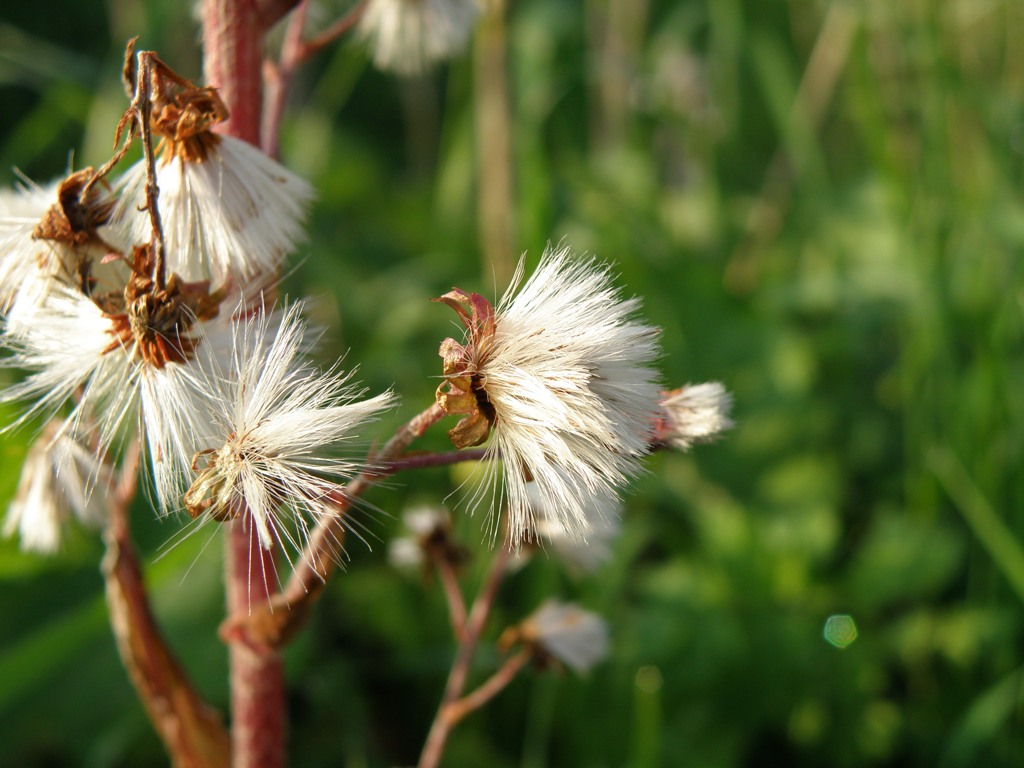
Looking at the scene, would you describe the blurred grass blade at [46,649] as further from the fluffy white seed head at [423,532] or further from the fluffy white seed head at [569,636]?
the fluffy white seed head at [569,636]

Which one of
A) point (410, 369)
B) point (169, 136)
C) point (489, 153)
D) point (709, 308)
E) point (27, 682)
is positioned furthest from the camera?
point (489, 153)

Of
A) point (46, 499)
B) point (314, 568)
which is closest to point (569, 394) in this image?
point (314, 568)

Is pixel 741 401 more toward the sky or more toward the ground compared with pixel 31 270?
more toward the ground

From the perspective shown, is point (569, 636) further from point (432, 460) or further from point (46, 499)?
point (46, 499)

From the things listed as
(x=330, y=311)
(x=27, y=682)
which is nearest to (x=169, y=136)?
(x=27, y=682)

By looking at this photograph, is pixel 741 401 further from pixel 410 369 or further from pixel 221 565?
pixel 221 565

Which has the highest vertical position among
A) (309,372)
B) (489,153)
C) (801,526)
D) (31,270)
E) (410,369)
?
(31,270)

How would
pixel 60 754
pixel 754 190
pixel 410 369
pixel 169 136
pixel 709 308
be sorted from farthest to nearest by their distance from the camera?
pixel 754 190 < pixel 709 308 < pixel 410 369 < pixel 60 754 < pixel 169 136

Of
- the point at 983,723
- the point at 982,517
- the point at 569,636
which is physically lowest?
the point at 983,723
